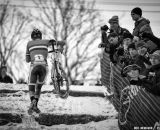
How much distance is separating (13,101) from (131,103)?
189 inches

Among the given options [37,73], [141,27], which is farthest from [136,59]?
[37,73]

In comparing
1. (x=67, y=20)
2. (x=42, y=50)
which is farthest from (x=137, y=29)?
(x=67, y=20)

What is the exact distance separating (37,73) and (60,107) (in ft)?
3.94

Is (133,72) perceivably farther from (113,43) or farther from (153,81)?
(113,43)

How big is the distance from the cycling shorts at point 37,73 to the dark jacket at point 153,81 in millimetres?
3470

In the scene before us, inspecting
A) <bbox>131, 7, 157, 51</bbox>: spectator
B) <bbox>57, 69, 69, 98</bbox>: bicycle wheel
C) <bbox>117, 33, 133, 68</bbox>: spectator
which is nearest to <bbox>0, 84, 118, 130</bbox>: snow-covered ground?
<bbox>57, 69, 69, 98</bbox>: bicycle wheel

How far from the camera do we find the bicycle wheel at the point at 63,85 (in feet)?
33.9

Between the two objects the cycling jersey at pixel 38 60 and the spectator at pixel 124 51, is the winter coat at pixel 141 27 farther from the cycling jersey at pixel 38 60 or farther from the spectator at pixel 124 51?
the cycling jersey at pixel 38 60

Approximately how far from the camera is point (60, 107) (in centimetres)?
992

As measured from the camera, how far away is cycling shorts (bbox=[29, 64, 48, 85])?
9188mm

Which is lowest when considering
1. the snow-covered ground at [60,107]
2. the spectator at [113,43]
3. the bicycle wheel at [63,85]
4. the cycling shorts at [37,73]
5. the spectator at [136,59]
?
the snow-covered ground at [60,107]

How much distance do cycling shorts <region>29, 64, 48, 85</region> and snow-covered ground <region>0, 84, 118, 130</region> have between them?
29.4 inches

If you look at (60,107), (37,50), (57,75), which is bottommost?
(60,107)

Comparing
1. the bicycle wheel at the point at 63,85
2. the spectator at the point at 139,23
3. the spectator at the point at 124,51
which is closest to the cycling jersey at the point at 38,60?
the bicycle wheel at the point at 63,85
